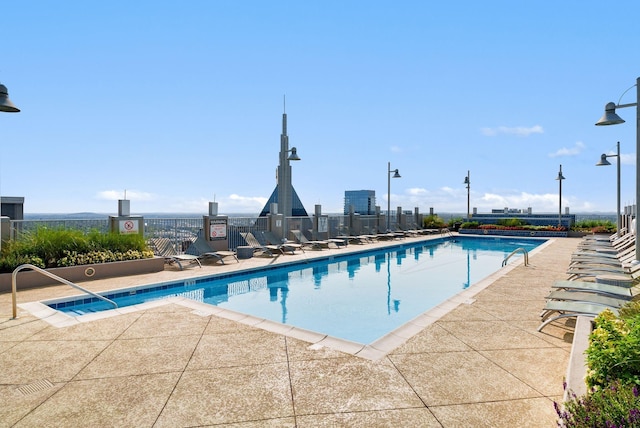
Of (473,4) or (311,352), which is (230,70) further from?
(311,352)

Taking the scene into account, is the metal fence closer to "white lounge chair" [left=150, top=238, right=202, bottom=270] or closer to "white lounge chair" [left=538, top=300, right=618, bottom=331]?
"white lounge chair" [left=150, top=238, right=202, bottom=270]

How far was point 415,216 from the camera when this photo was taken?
26641 mm

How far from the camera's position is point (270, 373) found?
355 centimetres

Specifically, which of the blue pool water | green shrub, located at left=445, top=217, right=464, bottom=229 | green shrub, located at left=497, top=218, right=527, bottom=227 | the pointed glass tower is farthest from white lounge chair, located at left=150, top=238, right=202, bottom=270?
green shrub, located at left=497, top=218, right=527, bottom=227

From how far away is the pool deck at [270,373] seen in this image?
2.84 meters

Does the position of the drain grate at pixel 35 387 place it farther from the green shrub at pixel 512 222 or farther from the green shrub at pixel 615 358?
the green shrub at pixel 512 222

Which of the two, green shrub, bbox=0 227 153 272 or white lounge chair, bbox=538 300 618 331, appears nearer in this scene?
white lounge chair, bbox=538 300 618 331

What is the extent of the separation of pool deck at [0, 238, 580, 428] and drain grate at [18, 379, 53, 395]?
2 centimetres

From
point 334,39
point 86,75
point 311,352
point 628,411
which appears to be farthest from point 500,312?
point 86,75

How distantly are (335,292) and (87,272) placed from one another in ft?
19.2

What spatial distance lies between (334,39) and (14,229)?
10867mm

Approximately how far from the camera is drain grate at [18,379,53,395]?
3.25 metres

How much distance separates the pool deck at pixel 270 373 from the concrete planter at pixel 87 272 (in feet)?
7.72

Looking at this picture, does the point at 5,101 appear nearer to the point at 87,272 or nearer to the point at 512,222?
the point at 87,272
